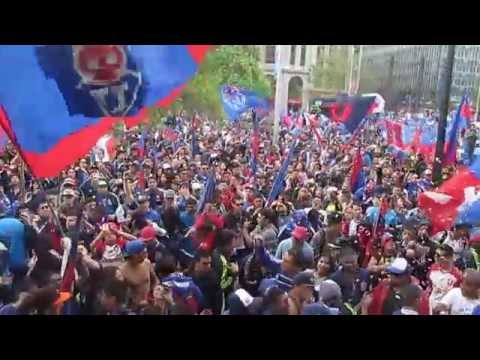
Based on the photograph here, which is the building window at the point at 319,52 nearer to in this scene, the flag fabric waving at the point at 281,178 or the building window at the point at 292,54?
the building window at the point at 292,54

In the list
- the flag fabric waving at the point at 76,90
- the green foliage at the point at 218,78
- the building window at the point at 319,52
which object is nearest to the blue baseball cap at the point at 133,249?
the flag fabric waving at the point at 76,90

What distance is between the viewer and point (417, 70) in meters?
4.63

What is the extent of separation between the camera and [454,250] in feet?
15.6

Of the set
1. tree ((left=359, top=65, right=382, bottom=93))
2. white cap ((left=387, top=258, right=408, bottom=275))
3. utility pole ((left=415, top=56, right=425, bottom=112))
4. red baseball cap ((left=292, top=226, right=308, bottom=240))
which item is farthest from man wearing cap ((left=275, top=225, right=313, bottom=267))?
utility pole ((left=415, top=56, right=425, bottom=112))

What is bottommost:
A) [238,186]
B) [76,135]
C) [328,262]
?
[328,262]

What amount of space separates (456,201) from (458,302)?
712mm

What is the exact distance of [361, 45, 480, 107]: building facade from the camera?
15.0 feet

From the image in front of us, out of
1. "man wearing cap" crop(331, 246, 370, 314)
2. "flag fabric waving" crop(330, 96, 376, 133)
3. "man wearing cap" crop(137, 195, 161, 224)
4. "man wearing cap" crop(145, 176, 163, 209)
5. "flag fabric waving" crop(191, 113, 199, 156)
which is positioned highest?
"flag fabric waving" crop(330, 96, 376, 133)

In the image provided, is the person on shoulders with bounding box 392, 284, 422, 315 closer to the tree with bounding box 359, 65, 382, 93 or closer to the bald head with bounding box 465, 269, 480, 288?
the bald head with bounding box 465, 269, 480, 288
